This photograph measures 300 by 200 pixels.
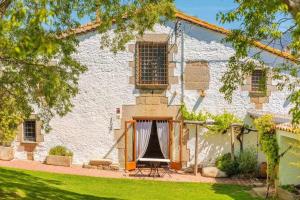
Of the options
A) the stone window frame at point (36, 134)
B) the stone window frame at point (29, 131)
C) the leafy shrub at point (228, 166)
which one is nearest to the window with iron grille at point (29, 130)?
the stone window frame at point (29, 131)

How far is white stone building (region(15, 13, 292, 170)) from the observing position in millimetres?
20203

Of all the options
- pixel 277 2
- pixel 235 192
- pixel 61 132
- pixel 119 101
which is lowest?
pixel 235 192

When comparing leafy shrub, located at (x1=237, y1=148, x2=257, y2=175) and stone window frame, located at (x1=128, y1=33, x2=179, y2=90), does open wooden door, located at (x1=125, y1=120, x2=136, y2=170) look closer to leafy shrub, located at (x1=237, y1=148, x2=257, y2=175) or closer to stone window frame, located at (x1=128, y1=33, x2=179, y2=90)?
stone window frame, located at (x1=128, y1=33, x2=179, y2=90)

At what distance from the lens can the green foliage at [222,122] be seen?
65.2 feet

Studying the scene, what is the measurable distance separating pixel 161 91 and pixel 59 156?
4.98 m

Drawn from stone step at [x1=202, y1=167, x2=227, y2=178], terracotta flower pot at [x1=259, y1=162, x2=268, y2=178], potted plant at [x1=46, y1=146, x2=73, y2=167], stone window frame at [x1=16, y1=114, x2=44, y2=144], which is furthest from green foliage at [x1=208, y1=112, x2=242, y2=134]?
stone window frame at [x1=16, y1=114, x2=44, y2=144]

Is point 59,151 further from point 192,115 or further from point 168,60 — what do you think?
point 168,60

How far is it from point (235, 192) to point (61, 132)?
8110 mm

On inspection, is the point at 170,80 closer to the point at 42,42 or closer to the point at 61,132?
the point at 61,132

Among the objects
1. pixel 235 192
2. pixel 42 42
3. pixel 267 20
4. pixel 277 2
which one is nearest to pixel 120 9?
pixel 267 20

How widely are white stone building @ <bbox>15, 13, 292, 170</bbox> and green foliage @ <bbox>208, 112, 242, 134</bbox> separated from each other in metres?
0.29

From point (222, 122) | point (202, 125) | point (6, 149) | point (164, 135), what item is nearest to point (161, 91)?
point (164, 135)

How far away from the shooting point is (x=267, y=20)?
1095 cm

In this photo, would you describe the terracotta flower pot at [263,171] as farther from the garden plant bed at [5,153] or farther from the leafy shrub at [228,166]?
the garden plant bed at [5,153]
